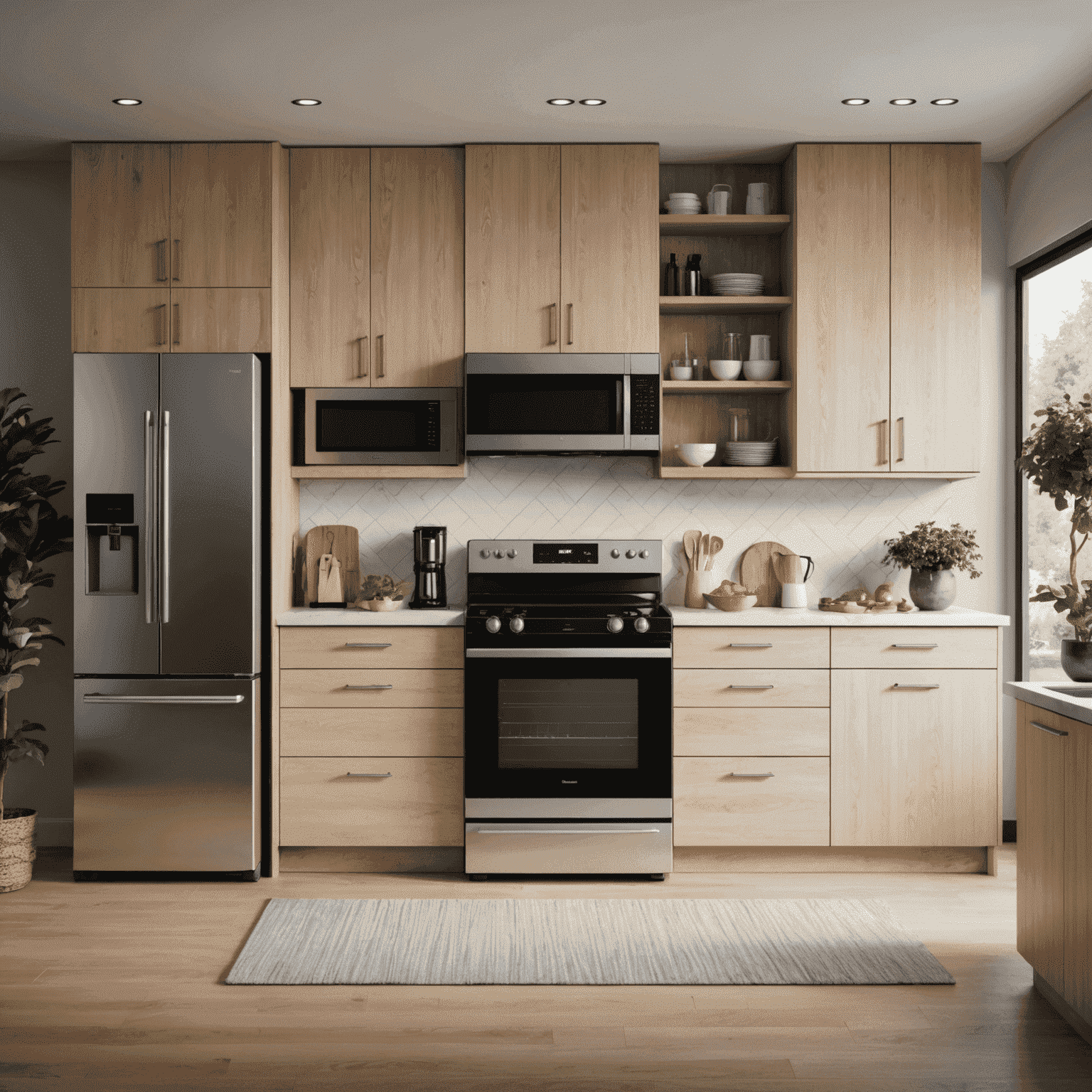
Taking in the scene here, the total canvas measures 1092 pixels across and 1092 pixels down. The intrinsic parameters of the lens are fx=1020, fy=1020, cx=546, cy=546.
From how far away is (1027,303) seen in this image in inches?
158

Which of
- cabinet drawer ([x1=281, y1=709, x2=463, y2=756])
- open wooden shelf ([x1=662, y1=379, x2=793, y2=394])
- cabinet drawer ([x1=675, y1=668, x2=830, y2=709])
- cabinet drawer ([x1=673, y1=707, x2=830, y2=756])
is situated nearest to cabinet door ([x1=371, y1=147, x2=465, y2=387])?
open wooden shelf ([x1=662, y1=379, x2=793, y2=394])

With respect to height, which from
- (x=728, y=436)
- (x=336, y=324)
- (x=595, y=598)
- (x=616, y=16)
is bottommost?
(x=595, y=598)

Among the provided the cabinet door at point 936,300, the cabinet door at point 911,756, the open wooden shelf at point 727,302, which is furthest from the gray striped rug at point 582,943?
the open wooden shelf at point 727,302

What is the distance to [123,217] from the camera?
3.67 metres

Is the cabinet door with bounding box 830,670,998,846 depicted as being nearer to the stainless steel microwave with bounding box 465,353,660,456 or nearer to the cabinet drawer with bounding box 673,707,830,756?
the cabinet drawer with bounding box 673,707,830,756

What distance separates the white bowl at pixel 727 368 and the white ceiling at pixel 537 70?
0.81 meters

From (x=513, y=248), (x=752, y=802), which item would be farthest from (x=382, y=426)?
(x=752, y=802)

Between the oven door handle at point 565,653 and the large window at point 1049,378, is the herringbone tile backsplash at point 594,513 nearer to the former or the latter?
the large window at point 1049,378

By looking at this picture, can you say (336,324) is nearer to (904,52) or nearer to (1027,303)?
(904,52)

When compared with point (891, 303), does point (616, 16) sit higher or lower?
higher

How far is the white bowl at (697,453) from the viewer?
389cm

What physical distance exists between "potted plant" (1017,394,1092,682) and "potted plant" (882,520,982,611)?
111 centimetres

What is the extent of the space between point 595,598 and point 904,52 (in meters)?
2.18

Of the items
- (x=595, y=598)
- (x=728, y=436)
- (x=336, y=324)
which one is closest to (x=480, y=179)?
(x=336, y=324)
